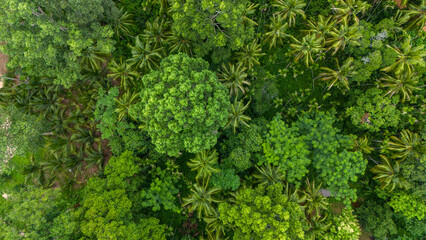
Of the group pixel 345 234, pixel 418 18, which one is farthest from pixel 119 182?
pixel 418 18

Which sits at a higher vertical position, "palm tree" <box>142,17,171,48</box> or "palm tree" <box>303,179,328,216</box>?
"palm tree" <box>142,17,171,48</box>

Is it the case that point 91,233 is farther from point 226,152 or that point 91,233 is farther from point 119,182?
point 226,152

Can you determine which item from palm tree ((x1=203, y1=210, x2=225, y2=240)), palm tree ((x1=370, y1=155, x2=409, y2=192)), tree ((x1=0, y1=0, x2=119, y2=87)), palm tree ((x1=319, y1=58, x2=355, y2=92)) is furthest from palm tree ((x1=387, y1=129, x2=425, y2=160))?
tree ((x1=0, y1=0, x2=119, y2=87))

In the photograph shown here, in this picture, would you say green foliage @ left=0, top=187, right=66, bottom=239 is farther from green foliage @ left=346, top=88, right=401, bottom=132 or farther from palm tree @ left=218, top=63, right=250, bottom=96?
green foliage @ left=346, top=88, right=401, bottom=132

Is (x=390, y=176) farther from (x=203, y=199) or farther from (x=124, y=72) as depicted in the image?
(x=124, y=72)

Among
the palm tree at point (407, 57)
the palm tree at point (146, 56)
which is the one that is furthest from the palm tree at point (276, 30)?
the palm tree at point (146, 56)

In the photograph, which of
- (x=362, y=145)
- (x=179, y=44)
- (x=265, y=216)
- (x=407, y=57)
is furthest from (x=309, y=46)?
(x=265, y=216)

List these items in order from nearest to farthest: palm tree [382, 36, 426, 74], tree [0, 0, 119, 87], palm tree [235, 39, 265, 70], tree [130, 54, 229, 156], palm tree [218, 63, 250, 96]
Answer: tree [130, 54, 229, 156]
tree [0, 0, 119, 87]
palm tree [382, 36, 426, 74]
palm tree [218, 63, 250, 96]
palm tree [235, 39, 265, 70]

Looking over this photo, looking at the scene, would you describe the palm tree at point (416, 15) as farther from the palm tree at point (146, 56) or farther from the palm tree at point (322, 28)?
the palm tree at point (146, 56)
